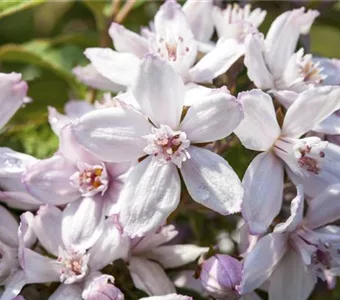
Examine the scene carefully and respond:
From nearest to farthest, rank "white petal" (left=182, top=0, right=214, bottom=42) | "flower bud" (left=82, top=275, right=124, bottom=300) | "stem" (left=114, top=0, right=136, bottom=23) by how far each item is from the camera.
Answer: "flower bud" (left=82, top=275, right=124, bottom=300), "white petal" (left=182, top=0, right=214, bottom=42), "stem" (left=114, top=0, right=136, bottom=23)

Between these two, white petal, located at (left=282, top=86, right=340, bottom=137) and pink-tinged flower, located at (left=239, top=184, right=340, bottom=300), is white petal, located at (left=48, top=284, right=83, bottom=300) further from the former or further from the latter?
white petal, located at (left=282, top=86, right=340, bottom=137)

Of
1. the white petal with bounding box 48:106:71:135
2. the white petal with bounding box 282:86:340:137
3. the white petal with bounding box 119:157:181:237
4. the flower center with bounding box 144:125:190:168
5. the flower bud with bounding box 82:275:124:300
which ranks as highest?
the white petal with bounding box 282:86:340:137

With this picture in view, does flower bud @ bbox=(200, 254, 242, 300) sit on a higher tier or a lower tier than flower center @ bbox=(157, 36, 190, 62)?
lower

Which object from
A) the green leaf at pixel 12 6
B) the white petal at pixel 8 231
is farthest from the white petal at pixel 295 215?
the green leaf at pixel 12 6

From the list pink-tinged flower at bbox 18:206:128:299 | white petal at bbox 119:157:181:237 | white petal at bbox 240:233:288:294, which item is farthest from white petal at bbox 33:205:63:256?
white petal at bbox 240:233:288:294

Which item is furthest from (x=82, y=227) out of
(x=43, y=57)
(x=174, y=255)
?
(x=43, y=57)

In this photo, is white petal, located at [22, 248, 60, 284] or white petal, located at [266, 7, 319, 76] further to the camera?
white petal, located at [266, 7, 319, 76]

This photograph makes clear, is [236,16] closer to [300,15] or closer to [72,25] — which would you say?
[300,15]
